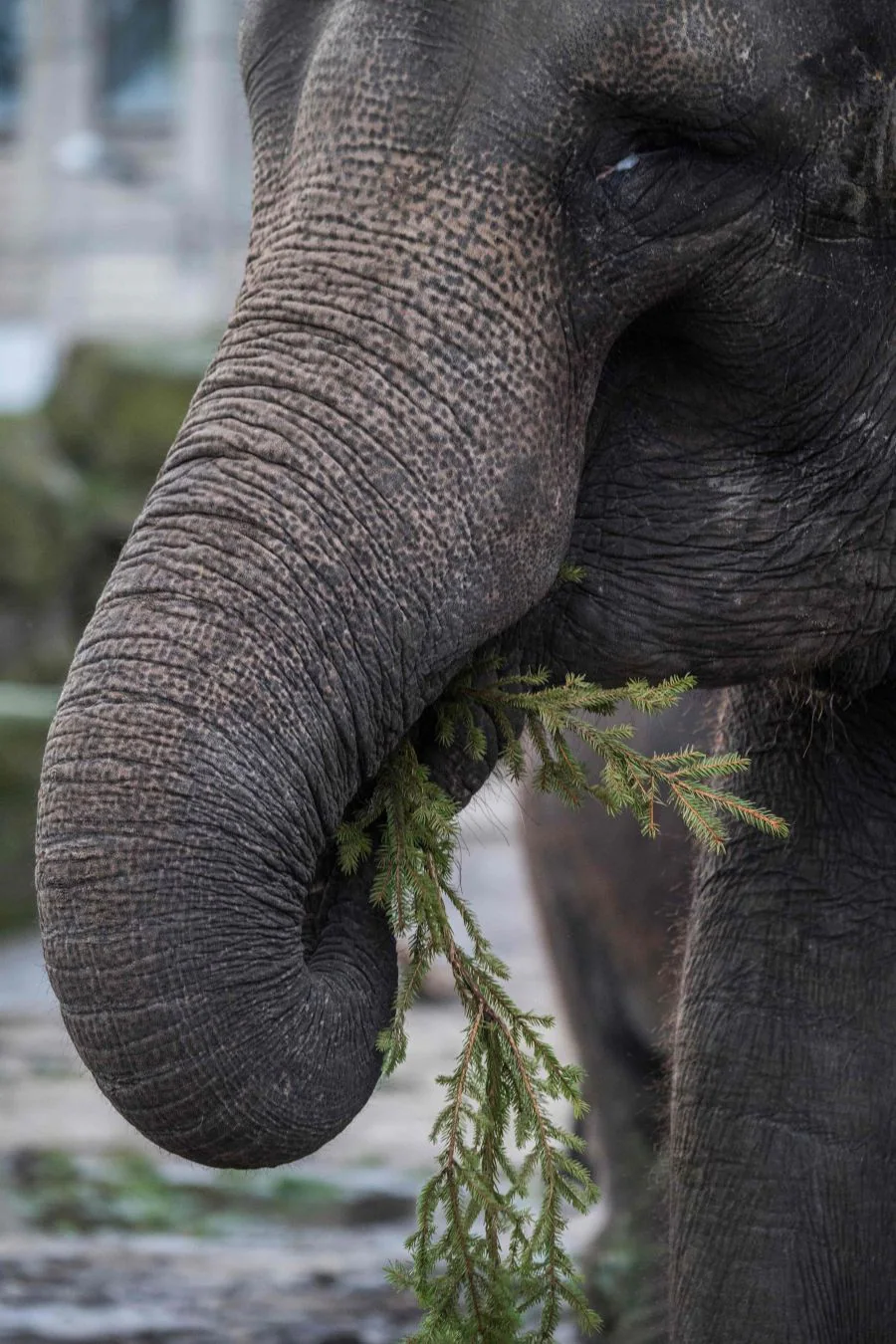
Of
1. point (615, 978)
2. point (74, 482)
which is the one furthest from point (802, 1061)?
point (74, 482)

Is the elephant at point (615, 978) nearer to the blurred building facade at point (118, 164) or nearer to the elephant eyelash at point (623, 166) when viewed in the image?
the elephant eyelash at point (623, 166)

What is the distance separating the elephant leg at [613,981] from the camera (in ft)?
16.8

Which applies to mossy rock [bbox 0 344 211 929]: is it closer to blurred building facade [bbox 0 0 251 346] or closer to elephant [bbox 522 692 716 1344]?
blurred building facade [bbox 0 0 251 346]

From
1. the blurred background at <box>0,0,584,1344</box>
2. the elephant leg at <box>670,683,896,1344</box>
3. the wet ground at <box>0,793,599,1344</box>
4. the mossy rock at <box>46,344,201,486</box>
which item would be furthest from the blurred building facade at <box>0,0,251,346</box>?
the elephant leg at <box>670,683,896,1344</box>

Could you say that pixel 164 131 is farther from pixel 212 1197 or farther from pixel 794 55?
pixel 794 55

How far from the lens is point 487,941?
8.85 feet

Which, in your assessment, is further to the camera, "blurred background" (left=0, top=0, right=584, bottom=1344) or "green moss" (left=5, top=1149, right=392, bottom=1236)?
"green moss" (left=5, top=1149, right=392, bottom=1236)

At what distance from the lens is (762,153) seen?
8.43ft

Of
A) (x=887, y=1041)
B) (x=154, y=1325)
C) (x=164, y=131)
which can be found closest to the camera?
(x=887, y=1041)

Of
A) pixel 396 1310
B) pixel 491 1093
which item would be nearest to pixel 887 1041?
pixel 491 1093

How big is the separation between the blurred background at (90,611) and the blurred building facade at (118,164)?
0.03 meters

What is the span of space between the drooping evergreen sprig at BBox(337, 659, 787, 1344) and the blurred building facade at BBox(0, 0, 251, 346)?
18.8 metres

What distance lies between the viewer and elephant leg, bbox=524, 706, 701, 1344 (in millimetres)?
5117

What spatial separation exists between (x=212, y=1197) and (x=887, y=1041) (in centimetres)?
315
